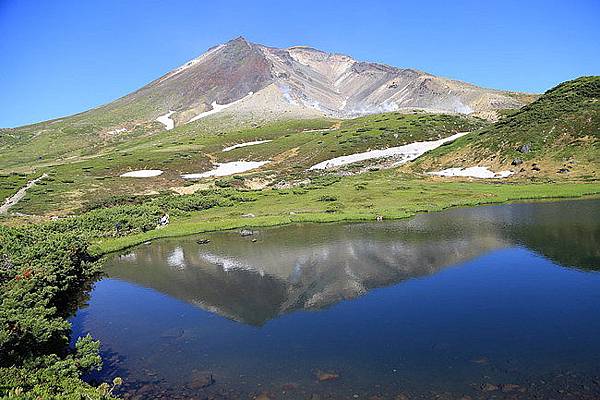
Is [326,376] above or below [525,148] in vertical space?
below

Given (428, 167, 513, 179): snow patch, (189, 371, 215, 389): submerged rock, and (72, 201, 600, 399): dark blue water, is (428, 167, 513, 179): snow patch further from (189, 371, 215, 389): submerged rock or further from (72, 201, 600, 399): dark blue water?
(189, 371, 215, 389): submerged rock

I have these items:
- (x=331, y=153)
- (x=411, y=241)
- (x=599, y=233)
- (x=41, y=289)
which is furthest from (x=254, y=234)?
(x=331, y=153)

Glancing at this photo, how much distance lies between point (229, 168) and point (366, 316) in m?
105

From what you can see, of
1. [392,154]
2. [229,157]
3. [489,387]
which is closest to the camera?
[489,387]

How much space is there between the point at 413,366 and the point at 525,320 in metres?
7.61

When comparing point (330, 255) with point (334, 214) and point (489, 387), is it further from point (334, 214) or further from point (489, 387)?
point (489, 387)

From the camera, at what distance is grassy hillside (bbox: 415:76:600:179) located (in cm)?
7731

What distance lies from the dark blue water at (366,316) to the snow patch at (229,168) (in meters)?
73.9

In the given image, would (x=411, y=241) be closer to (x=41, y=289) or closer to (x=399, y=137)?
(x=41, y=289)

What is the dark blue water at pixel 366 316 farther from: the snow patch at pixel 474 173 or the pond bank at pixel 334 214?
the snow patch at pixel 474 173

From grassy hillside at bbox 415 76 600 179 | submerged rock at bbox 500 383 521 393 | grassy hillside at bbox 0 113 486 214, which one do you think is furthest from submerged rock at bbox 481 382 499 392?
grassy hillside at bbox 0 113 486 214

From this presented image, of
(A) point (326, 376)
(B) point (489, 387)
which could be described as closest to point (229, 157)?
(A) point (326, 376)

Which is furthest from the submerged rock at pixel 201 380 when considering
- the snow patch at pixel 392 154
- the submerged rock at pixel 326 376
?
the snow patch at pixel 392 154

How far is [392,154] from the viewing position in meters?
120
